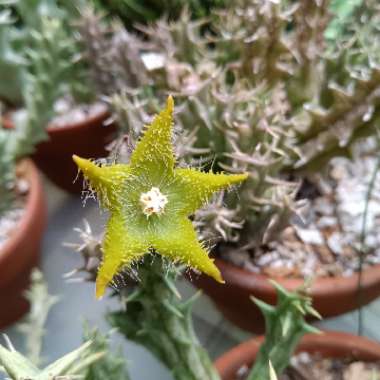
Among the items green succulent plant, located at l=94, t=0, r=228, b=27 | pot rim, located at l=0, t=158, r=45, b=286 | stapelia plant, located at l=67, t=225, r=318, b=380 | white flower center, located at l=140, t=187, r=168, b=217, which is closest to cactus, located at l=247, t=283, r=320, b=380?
stapelia plant, located at l=67, t=225, r=318, b=380

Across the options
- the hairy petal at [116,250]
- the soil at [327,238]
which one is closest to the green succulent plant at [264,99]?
the soil at [327,238]

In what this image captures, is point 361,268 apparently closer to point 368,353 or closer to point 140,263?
point 368,353

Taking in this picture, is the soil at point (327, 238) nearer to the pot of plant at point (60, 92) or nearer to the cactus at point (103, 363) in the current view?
the cactus at point (103, 363)

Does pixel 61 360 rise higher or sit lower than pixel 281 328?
higher

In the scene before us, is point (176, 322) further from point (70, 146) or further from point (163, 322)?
point (70, 146)

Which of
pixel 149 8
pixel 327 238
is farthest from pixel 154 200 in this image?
pixel 149 8

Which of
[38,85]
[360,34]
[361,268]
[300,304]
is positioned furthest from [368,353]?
[38,85]
